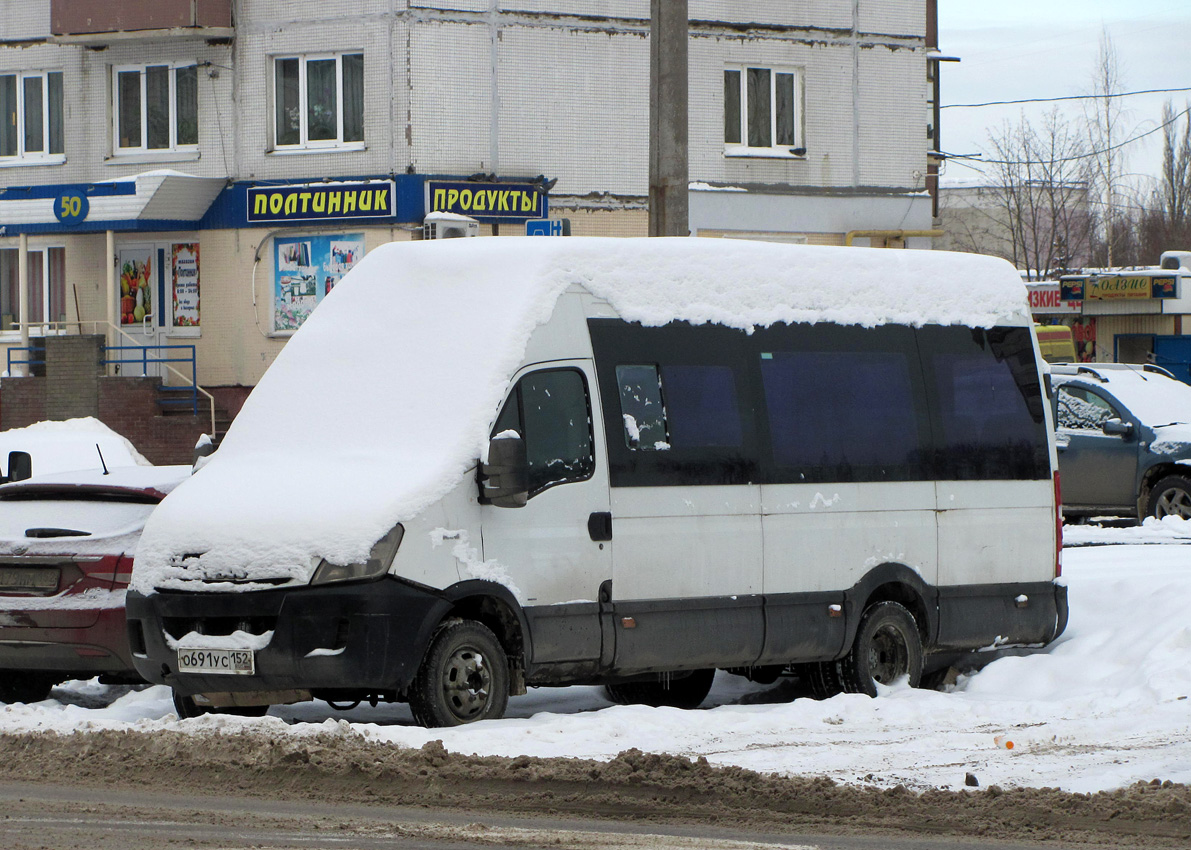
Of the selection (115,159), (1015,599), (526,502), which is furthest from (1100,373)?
(115,159)

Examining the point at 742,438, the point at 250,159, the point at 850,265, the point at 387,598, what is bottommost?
the point at 387,598

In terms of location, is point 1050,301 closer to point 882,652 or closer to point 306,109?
point 306,109

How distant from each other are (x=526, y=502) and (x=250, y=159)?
22.4 meters

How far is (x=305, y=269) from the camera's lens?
2986cm

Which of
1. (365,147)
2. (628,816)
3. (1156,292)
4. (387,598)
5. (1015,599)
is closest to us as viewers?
(628,816)

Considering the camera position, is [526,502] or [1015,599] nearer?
[526,502]

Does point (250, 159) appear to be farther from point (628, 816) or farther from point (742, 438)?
point (628, 816)

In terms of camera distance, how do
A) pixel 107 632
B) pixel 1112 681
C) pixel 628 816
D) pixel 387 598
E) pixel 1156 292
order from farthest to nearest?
pixel 1156 292 < pixel 1112 681 < pixel 107 632 < pixel 387 598 < pixel 628 816

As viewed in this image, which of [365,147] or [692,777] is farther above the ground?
[365,147]

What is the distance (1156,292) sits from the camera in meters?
35.8

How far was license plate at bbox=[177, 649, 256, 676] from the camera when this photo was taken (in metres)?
8.25

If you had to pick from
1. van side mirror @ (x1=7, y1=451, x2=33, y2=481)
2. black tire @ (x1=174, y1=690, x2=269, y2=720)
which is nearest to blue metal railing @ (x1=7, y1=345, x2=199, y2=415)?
van side mirror @ (x1=7, y1=451, x2=33, y2=481)

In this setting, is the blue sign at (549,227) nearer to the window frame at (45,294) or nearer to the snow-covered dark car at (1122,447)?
the snow-covered dark car at (1122,447)

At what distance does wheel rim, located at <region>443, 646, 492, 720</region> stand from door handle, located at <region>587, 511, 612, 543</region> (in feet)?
2.86
